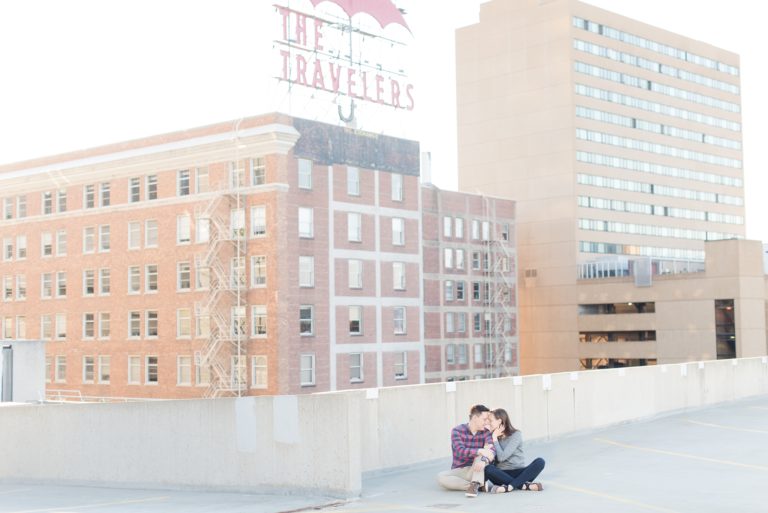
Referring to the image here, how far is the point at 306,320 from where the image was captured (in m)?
66.5

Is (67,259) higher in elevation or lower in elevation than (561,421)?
higher

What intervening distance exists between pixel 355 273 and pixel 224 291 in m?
9.43

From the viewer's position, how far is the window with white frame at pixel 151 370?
6956 centimetres

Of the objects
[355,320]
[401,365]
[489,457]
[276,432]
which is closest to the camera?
[489,457]

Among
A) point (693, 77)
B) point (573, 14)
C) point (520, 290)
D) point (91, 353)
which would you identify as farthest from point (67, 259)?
point (693, 77)

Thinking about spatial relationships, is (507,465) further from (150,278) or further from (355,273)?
(150,278)

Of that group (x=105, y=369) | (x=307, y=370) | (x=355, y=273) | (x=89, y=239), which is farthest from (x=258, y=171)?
(x=105, y=369)

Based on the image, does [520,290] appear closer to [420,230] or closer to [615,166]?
[615,166]

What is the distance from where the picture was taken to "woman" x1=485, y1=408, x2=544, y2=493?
49.7 feet

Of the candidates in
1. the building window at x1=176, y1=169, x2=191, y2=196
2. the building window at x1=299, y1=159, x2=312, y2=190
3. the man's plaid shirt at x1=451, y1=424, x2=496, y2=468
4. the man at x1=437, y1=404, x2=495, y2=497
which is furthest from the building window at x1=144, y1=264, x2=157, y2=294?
the man's plaid shirt at x1=451, y1=424, x2=496, y2=468

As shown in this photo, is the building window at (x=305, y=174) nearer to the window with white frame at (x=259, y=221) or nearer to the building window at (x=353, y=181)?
the window with white frame at (x=259, y=221)

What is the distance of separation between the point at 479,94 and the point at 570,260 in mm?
21659

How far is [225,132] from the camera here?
66.6m

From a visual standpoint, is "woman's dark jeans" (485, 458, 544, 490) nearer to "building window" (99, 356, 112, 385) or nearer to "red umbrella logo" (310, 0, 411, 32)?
"building window" (99, 356, 112, 385)
